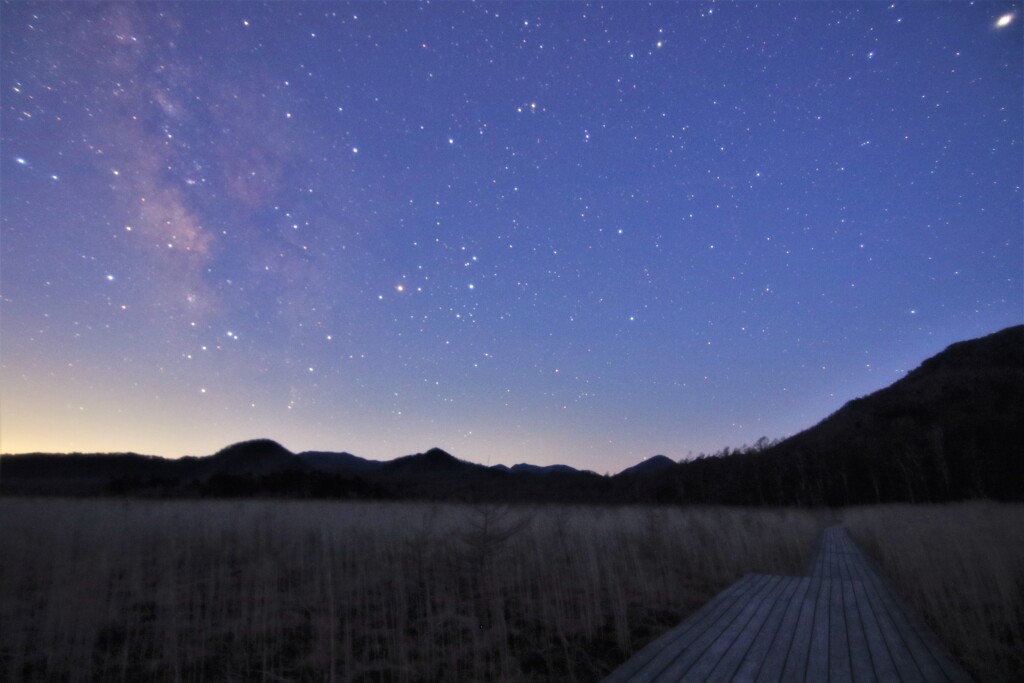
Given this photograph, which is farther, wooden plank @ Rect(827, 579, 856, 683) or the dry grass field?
the dry grass field

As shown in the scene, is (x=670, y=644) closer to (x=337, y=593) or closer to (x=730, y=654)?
(x=730, y=654)

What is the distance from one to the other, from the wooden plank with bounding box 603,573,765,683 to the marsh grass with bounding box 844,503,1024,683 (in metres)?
2.16

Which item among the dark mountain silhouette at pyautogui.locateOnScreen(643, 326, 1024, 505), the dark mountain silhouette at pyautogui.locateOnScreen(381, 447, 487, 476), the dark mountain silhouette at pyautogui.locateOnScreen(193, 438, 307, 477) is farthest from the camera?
the dark mountain silhouette at pyautogui.locateOnScreen(381, 447, 487, 476)

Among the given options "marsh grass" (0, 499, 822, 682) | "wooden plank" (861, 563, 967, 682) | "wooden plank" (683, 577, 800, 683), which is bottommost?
"wooden plank" (861, 563, 967, 682)

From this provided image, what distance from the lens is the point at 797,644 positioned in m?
5.14

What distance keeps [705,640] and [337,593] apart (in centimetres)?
497

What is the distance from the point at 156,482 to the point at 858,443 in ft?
177

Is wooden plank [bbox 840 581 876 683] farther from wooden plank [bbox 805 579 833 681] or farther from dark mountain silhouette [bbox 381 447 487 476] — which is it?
dark mountain silhouette [bbox 381 447 487 476]

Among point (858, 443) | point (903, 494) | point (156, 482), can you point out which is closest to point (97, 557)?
point (156, 482)

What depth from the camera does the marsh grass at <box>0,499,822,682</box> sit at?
4.92m

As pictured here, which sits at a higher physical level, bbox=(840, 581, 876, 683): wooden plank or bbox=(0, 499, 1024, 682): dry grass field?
bbox=(0, 499, 1024, 682): dry grass field

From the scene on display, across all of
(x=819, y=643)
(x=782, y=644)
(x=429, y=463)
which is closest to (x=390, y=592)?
(x=782, y=644)

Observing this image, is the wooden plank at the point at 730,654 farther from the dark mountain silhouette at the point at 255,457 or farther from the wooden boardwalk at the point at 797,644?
the dark mountain silhouette at the point at 255,457

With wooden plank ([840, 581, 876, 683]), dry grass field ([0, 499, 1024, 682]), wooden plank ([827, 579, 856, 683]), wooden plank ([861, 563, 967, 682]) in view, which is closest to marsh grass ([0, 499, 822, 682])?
dry grass field ([0, 499, 1024, 682])
